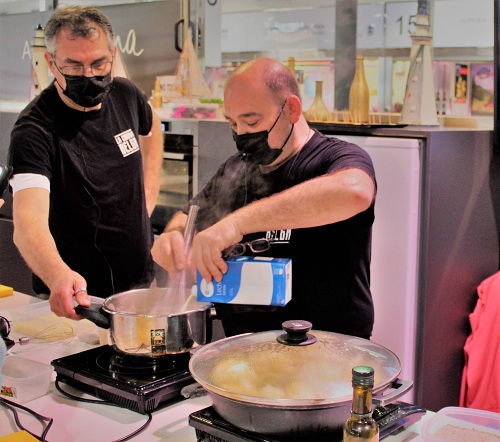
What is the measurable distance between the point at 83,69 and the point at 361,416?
6.33 ft

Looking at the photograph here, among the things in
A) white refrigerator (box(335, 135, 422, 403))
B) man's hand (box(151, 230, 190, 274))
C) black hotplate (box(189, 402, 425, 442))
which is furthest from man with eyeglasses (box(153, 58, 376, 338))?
white refrigerator (box(335, 135, 422, 403))

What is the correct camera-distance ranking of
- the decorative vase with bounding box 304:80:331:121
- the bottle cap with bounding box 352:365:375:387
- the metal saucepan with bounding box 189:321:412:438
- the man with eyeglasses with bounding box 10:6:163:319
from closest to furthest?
the bottle cap with bounding box 352:365:375:387
the metal saucepan with bounding box 189:321:412:438
the man with eyeglasses with bounding box 10:6:163:319
the decorative vase with bounding box 304:80:331:121

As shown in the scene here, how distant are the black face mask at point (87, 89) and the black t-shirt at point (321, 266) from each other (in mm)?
938

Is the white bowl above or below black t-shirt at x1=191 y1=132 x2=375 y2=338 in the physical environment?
below

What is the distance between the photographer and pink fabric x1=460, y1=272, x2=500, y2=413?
2793mm

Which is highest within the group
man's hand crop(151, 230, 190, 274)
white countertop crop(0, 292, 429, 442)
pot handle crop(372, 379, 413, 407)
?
man's hand crop(151, 230, 190, 274)

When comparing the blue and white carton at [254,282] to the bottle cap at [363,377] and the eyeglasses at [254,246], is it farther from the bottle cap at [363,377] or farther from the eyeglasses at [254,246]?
the bottle cap at [363,377]

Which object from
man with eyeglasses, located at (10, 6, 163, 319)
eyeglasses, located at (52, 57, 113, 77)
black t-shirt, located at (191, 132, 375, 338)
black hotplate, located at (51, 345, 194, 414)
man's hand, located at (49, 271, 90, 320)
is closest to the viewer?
black hotplate, located at (51, 345, 194, 414)

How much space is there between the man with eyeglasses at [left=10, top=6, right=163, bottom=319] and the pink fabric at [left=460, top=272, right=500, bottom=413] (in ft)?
4.83

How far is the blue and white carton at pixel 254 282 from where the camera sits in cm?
146

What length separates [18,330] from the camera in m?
1.98

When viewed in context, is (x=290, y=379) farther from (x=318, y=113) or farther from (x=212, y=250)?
(x=318, y=113)

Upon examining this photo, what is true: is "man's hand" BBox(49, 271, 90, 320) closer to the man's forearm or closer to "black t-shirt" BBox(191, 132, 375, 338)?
"black t-shirt" BBox(191, 132, 375, 338)

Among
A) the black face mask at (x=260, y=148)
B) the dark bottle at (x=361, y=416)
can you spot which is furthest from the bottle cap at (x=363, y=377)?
the black face mask at (x=260, y=148)
